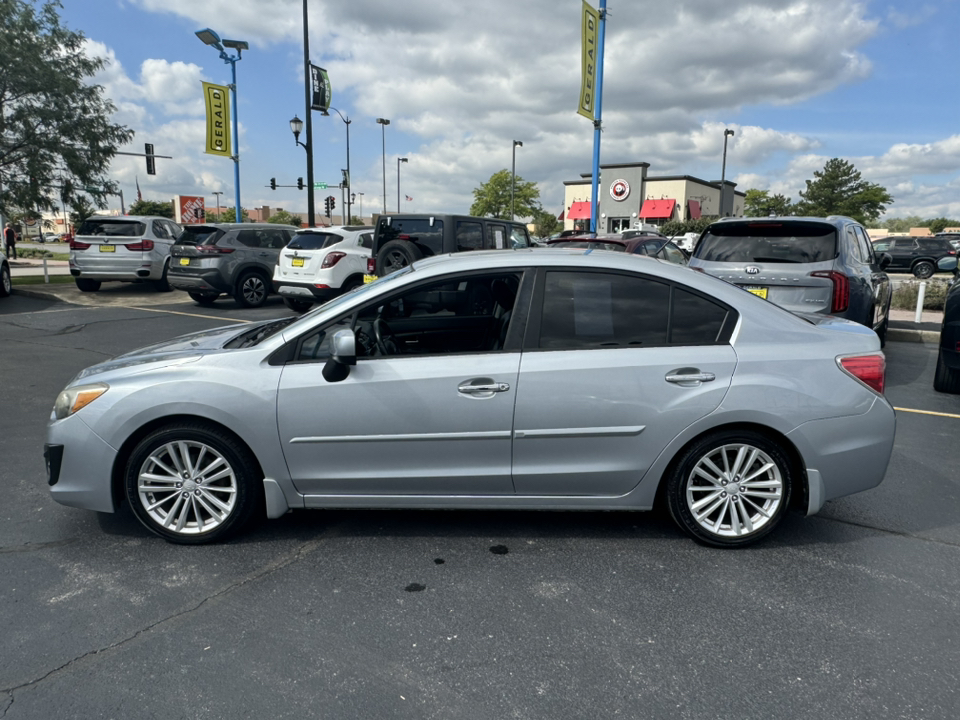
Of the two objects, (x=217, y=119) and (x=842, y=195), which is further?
(x=842, y=195)

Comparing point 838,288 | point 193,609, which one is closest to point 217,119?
point 838,288

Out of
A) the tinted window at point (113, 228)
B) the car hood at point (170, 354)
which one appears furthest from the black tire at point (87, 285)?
the car hood at point (170, 354)

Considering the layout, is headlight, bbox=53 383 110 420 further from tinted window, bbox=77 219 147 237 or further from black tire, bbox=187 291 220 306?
tinted window, bbox=77 219 147 237

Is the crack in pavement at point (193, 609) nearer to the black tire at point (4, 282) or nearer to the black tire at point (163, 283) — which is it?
the black tire at point (163, 283)

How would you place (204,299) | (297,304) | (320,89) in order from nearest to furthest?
1. (297,304)
2. (204,299)
3. (320,89)

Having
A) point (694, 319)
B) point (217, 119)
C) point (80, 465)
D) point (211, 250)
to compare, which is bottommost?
point (80, 465)

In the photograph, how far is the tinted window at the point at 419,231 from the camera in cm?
1084

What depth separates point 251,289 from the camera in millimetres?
14594

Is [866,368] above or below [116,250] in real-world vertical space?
below

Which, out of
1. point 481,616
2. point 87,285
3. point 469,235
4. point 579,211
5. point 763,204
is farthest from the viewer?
point 763,204

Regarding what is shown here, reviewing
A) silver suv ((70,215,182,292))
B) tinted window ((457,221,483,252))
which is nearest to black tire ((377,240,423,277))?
tinted window ((457,221,483,252))

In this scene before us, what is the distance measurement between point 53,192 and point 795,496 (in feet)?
73.9

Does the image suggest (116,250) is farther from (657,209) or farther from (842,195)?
(842,195)

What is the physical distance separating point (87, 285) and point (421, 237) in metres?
10.3
